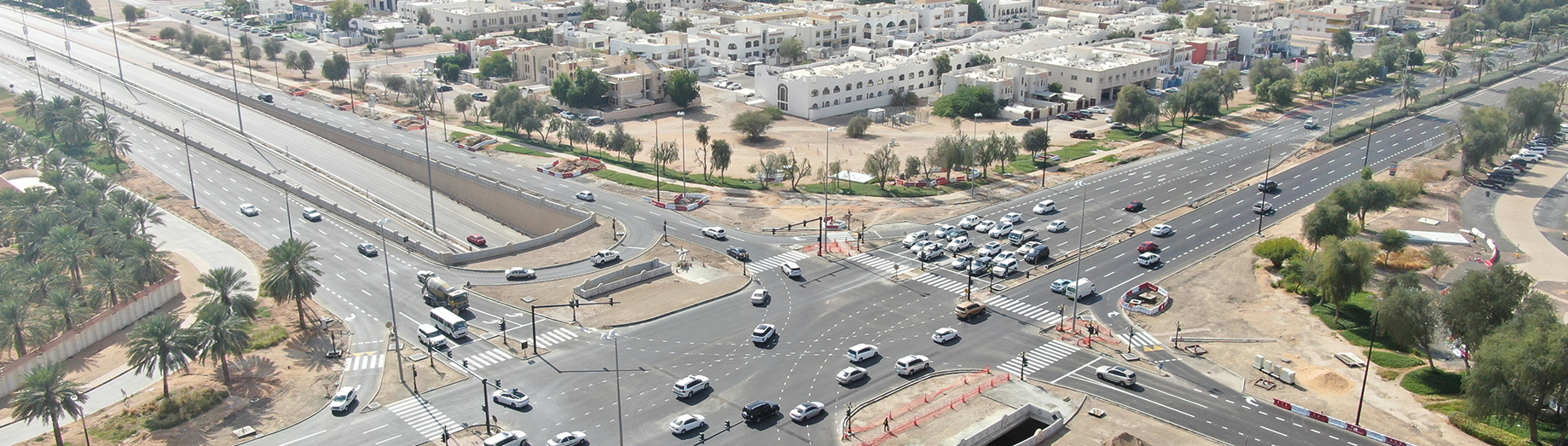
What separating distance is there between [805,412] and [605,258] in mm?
27641

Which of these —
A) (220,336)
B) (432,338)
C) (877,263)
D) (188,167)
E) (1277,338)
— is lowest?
(1277,338)

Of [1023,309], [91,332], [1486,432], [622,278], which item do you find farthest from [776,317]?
[91,332]

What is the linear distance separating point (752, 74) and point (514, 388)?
366 ft

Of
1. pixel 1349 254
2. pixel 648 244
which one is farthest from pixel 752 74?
pixel 1349 254

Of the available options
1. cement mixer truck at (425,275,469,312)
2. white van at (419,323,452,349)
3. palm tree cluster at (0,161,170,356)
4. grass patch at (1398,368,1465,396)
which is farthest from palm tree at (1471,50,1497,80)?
palm tree cluster at (0,161,170,356)

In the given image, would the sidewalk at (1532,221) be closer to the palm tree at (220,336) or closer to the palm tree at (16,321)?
the palm tree at (220,336)

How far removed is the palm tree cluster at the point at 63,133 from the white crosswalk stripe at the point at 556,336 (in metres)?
64.0

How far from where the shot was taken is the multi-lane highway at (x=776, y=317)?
53281mm

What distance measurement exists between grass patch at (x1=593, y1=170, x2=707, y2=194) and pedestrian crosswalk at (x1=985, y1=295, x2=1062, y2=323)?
35.0m

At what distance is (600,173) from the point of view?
10325 centimetres

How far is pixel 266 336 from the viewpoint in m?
63.8

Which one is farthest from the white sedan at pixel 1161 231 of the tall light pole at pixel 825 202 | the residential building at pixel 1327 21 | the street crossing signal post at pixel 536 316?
the residential building at pixel 1327 21

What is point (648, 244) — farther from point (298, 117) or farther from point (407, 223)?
point (298, 117)

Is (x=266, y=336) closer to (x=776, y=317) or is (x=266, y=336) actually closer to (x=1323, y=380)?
(x=776, y=317)
